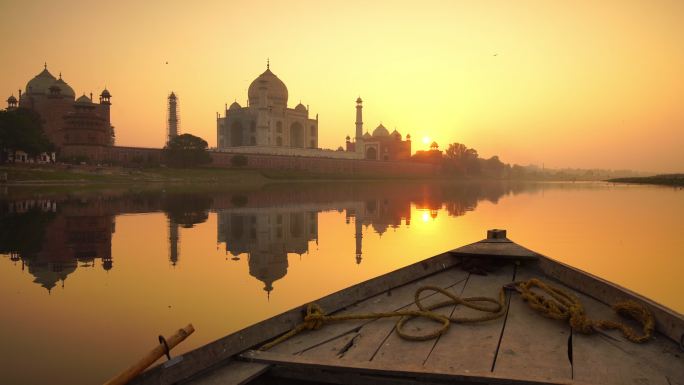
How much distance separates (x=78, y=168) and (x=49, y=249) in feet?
108

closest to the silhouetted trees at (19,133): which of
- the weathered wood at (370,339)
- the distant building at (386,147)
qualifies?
the weathered wood at (370,339)

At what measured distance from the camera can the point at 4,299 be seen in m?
6.48

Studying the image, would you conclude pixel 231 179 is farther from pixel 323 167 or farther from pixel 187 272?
pixel 187 272

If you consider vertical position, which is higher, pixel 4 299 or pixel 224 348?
pixel 224 348

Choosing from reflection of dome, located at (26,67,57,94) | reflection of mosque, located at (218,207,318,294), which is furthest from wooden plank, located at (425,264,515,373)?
reflection of dome, located at (26,67,57,94)

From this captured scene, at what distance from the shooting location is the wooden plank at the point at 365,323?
11.6 ft

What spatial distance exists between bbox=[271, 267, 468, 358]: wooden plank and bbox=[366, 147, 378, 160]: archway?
7719 cm

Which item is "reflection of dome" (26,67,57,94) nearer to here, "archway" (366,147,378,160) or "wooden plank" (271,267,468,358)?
"archway" (366,147,378,160)

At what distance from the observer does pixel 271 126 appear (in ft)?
213

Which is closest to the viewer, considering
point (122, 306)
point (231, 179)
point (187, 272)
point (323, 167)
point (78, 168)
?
point (122, 306)

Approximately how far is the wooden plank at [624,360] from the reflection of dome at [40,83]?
64.7 meters

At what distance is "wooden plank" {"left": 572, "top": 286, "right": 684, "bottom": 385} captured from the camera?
2.96 metres

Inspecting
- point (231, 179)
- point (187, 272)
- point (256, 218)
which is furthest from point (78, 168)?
point (187, 272)

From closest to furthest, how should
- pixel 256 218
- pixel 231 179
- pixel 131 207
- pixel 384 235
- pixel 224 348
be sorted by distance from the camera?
pixel 224 348 < pixel 384 235 < pixel 256 218 < pixel 131 207 < pixel 231 179
